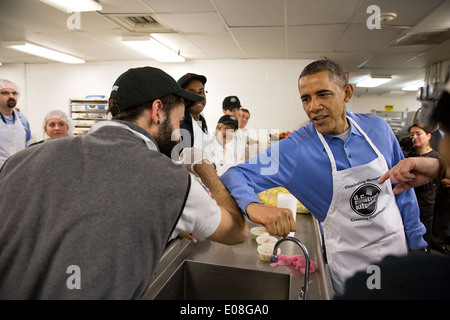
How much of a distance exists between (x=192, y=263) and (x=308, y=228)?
1132 millimetres

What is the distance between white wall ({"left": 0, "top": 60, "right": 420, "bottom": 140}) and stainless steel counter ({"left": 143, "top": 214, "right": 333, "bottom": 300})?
4.51m

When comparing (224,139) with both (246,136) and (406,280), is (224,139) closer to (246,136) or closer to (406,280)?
(246,136)

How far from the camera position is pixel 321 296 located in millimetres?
1479

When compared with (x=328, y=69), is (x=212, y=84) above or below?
above

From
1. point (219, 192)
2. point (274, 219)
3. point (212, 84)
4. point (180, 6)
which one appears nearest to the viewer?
point (274, 219)

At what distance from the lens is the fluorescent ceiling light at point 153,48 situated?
4714mm

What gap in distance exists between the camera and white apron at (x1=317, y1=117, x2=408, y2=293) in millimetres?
1530

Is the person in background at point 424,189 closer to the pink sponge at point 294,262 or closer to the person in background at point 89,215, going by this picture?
the pink sponge at point 294,262

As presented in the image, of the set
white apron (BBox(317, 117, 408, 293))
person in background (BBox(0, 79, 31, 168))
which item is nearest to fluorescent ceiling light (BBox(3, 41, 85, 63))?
person in background (BBox(0, 79, 31, 168))

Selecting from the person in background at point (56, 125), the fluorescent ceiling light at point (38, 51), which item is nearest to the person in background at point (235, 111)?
the person in background at point (56, 125)

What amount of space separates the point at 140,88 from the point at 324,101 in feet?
3.24

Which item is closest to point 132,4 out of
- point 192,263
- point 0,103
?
point 0,103

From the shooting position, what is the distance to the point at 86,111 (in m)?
6.81

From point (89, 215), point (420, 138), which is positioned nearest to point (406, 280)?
point (89, 215)
